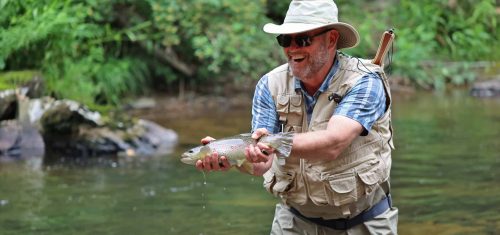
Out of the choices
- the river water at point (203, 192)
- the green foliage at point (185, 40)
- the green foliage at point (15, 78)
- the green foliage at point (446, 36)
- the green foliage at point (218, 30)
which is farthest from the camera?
the green foliage at point (446, 36)

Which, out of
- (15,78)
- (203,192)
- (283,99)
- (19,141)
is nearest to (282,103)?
(283,99)

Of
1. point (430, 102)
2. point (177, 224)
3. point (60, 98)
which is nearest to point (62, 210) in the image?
point (177, 224)

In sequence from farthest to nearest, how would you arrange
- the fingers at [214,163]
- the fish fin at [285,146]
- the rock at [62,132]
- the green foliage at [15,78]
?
the green foliage at [15,78] < the rock at [62,132] < the fingers at [214,163] < the fish fin at [285,146]

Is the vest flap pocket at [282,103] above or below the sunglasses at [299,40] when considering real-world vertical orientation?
below

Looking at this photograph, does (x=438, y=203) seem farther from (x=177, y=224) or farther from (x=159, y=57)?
(x=159, y=57)

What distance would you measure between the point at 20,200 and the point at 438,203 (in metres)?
3.71

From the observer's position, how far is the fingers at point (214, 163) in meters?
3.67

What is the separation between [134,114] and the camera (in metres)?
14.4

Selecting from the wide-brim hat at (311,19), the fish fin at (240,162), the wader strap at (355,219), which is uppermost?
the wide-brim hat at (311,19)

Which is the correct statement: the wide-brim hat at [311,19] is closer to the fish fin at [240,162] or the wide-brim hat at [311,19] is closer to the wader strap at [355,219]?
the fish fin at [240,162]

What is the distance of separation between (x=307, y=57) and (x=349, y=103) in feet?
0.82

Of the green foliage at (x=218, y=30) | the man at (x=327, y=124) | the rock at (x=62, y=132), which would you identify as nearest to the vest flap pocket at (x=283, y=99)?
the man at (x=327, y=124)

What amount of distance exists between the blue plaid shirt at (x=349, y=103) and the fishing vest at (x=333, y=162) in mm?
22

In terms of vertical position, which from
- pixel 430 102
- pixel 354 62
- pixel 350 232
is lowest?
pixel 430 102
